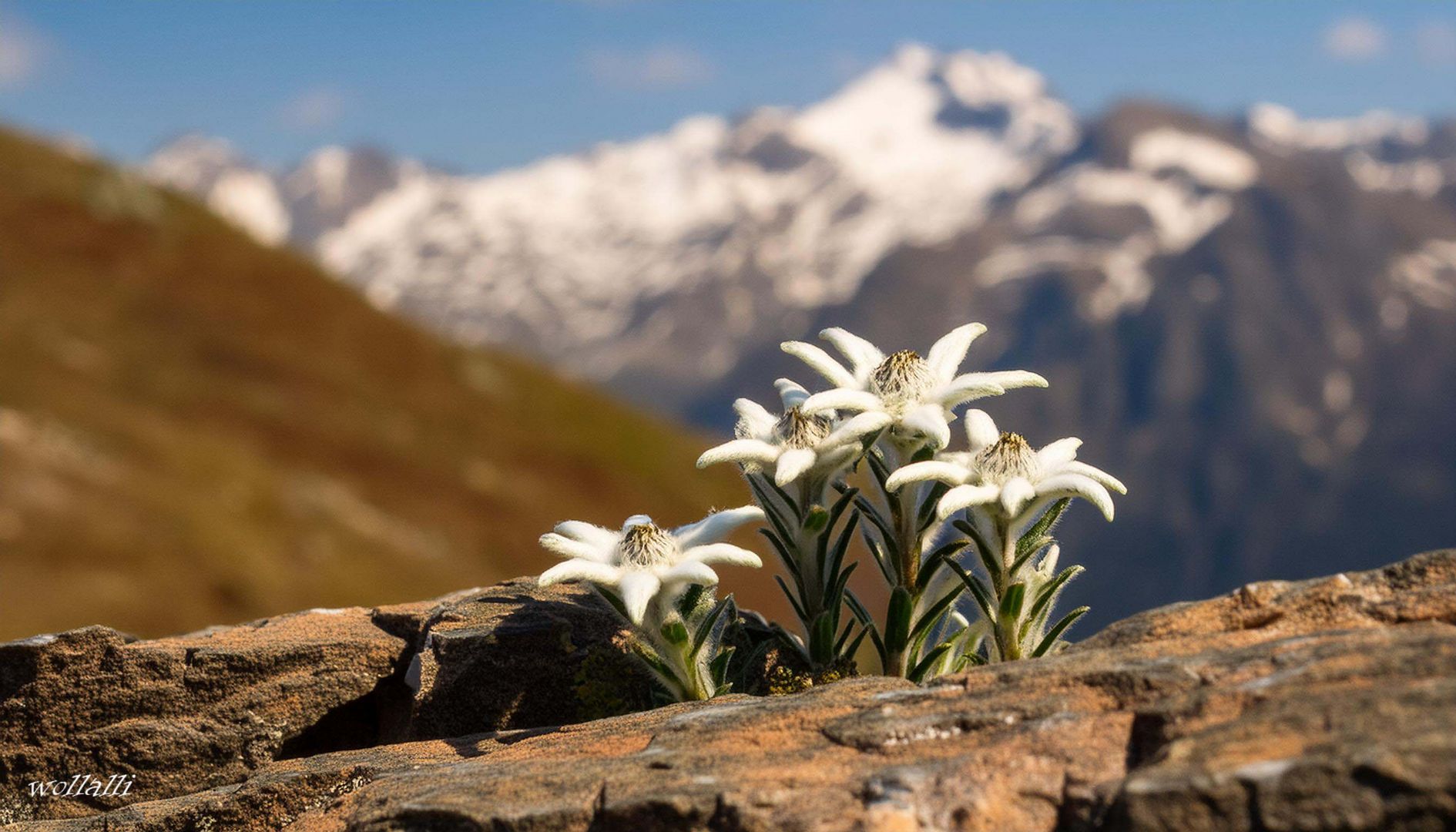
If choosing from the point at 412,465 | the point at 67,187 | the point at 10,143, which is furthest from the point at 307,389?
the point at 10,143

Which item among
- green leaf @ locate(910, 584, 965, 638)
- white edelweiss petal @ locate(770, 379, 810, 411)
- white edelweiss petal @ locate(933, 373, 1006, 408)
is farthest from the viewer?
white edelweiss petal @ locate(770, 379, 810, 411)

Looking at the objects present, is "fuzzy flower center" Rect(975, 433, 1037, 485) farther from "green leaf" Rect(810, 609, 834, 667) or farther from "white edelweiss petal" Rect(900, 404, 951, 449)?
"green leaf" Rect(810, 609, 834, 667)

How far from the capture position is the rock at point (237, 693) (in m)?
10.0

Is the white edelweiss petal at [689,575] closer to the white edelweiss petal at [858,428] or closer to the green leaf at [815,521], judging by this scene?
the green leaf at [815,521]

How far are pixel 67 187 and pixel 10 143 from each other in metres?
7.42

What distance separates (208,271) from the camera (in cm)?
7381

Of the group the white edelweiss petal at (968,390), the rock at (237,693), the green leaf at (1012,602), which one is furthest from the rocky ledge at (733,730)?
the white edelweiss petal at (968,390)

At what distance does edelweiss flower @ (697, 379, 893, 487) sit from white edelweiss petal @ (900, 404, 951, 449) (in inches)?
7.0

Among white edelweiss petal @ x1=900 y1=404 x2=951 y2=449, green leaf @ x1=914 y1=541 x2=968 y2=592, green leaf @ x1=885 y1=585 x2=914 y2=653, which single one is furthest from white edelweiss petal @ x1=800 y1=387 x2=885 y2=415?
green leaf @ x1=885 y1=585 x2=914 y2=653

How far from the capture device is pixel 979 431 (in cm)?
863

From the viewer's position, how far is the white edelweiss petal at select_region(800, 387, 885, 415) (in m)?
7.93

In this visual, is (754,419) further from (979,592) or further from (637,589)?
(979,592)
